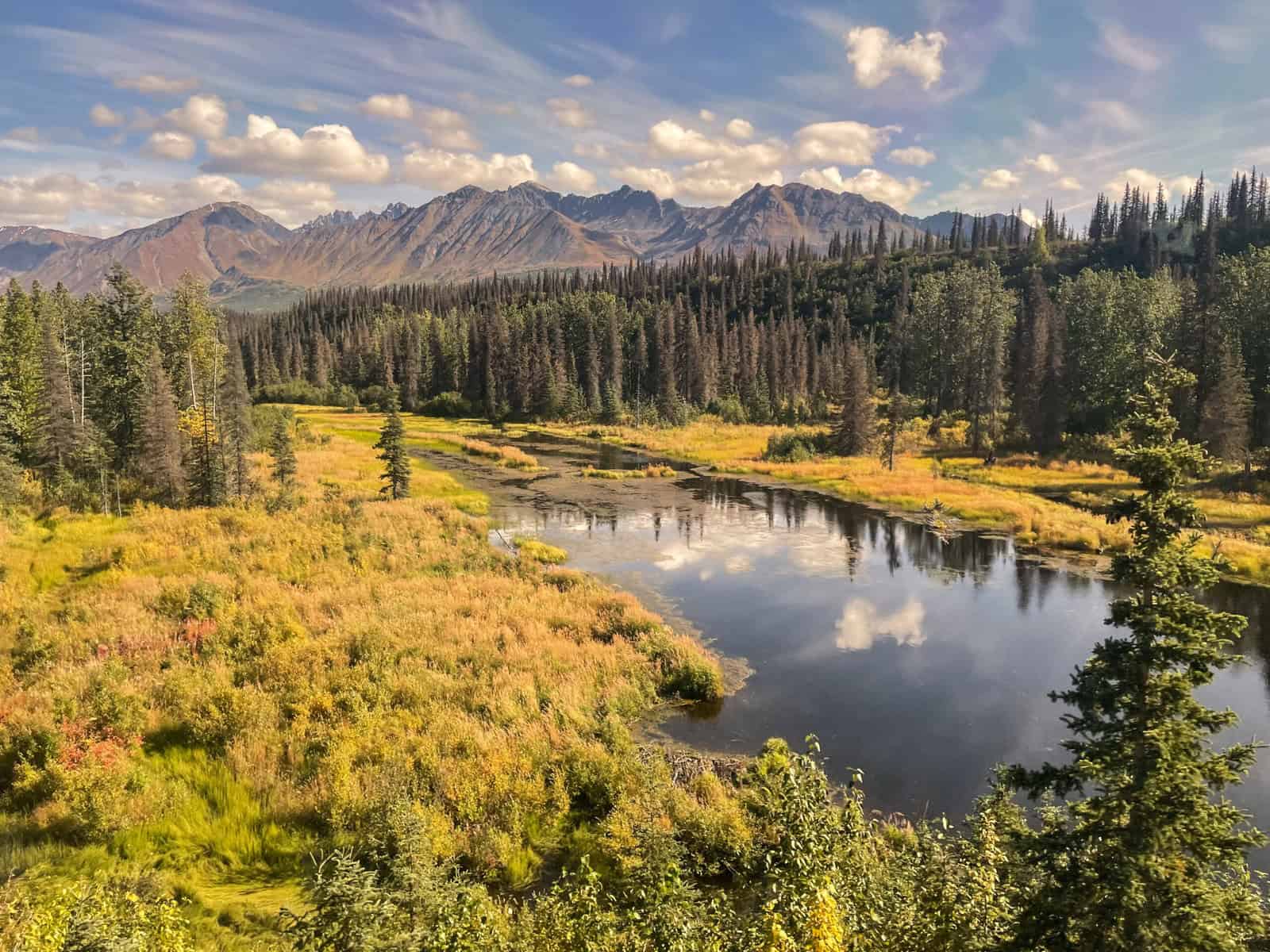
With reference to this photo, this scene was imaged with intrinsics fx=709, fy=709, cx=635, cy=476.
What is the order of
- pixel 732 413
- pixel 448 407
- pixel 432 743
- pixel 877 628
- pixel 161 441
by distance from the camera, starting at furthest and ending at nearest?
pixel 448 407, pixel 732 413, pixel 161 441, pixel 877 628, pixel 432 743

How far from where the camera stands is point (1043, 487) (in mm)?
62688

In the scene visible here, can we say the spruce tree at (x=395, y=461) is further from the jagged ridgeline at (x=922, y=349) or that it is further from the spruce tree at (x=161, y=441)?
the jagged ridgeline at (x=922, y=349)

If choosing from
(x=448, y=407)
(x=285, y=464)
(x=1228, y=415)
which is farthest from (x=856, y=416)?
(x=448, y=407)

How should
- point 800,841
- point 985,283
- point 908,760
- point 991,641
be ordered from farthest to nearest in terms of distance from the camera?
point 985,283 < point 991,641 < point 908,760 < point 800,841

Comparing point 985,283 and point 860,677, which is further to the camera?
point 985,283

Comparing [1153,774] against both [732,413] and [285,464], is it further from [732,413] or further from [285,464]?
[732,413]

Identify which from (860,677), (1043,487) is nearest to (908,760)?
(860,677)

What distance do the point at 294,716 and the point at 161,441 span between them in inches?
1456

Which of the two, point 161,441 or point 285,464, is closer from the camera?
point 161,441

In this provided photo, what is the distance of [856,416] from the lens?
3226 inches

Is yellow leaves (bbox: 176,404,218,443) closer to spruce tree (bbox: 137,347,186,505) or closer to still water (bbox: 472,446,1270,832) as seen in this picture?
spruce tree (bbox: 137,347,186,505)

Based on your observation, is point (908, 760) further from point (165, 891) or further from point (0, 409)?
point (0, 409)

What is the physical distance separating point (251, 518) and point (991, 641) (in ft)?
129

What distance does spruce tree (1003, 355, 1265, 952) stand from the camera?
327 inches
